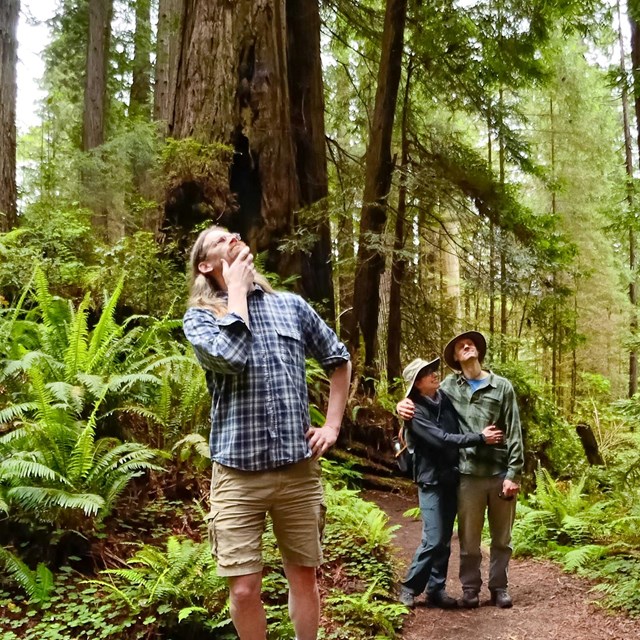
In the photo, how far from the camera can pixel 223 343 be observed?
2686mm

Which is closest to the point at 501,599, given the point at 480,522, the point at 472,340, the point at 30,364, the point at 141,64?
the point at 480,522

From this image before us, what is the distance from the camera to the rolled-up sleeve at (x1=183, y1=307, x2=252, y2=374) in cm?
268

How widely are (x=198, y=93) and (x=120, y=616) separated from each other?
7.78 metres

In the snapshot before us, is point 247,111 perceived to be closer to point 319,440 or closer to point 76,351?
point 76,351

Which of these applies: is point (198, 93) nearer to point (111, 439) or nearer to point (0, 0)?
point (0, 0)

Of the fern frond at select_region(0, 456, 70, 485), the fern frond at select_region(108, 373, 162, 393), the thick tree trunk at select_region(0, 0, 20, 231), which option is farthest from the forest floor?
the thick tree trunk at select_region(0, 0, 20, 231)

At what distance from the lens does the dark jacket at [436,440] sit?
4.55 metres

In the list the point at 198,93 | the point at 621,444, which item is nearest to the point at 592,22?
the point at 198,93

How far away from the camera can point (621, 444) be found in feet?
38.6

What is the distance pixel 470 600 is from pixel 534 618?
1.56 feet

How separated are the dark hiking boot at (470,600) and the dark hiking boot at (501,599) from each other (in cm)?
14

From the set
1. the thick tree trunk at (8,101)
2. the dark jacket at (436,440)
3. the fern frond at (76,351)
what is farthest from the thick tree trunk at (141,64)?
the dark jacket at (436,440)

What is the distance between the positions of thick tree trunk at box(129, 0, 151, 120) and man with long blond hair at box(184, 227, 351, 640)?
1460cm

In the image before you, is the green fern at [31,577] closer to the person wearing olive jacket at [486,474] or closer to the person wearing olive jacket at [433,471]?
the person wearing olive jacket at [433,471]
